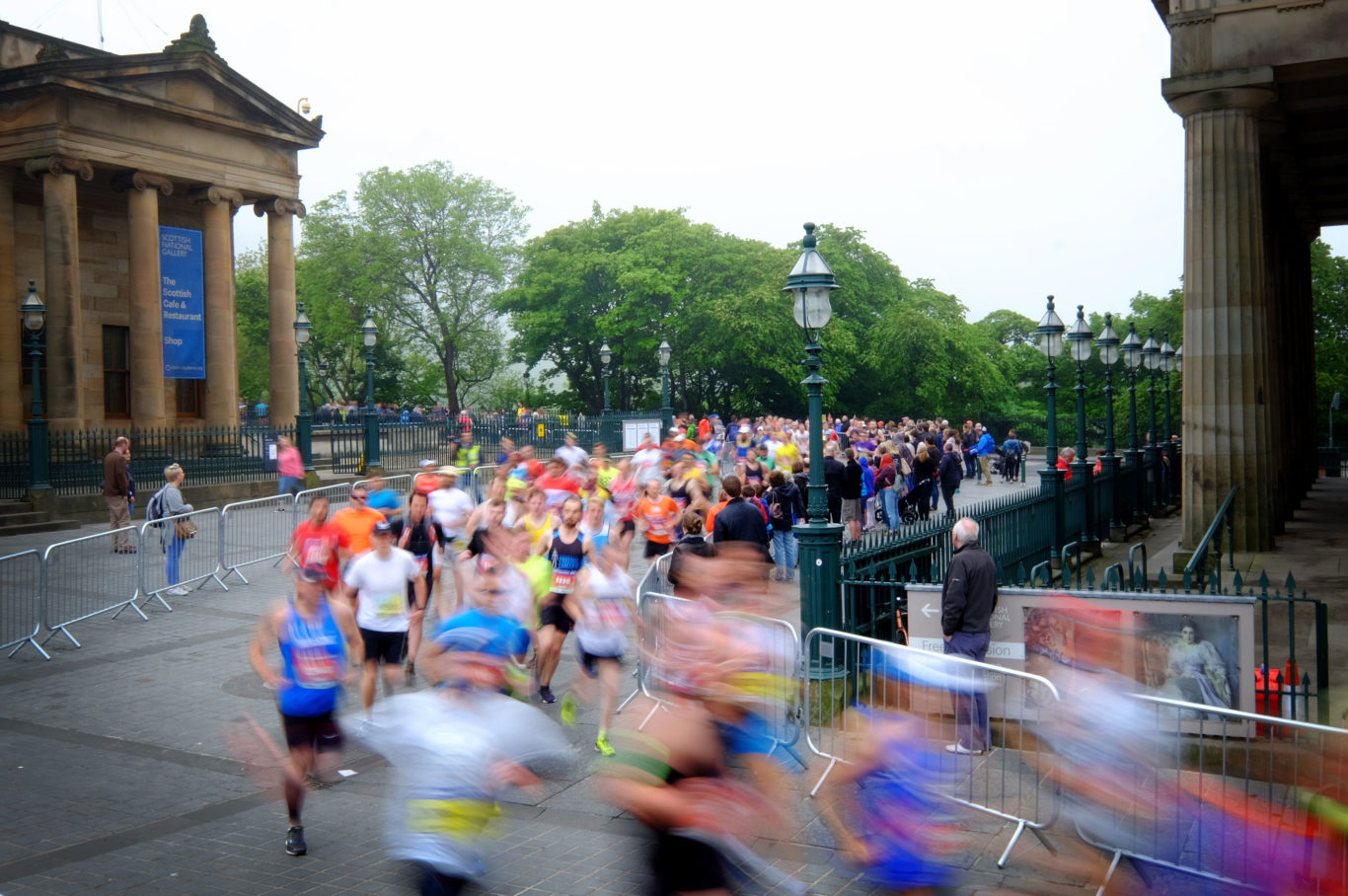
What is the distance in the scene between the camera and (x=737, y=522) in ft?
43.9

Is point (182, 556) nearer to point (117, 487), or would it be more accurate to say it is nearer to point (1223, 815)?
point (117, 487)

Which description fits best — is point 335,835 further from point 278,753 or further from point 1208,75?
point 1208,75

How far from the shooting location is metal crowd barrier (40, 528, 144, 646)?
13.4 meters

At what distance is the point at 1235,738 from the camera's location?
761cm

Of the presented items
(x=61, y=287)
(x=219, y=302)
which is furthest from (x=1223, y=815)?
(x=219, y=302)

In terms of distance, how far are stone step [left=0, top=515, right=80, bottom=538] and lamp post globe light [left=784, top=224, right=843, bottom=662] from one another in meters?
20.2

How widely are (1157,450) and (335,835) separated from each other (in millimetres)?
27785

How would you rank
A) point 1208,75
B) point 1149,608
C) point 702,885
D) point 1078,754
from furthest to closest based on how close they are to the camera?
point 1208,75 < point 1149,608 < point 1078,754 < point 702,885

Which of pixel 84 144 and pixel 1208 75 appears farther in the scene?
pixel 84 144

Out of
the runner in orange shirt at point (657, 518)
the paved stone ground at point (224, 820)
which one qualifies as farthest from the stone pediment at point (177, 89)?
the runner in orange shirt at point (657, 518)

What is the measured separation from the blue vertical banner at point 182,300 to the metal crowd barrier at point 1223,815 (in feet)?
103

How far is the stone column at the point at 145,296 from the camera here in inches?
1216

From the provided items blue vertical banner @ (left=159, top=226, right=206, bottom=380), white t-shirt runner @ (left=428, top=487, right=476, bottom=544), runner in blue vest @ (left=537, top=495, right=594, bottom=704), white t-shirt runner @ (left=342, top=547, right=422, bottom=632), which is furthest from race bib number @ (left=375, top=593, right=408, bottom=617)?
blue vertical banner @ (left=159, top=226, right=206, bottom=380)

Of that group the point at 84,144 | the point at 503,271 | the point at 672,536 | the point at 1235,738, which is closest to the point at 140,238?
the point at 84,144
